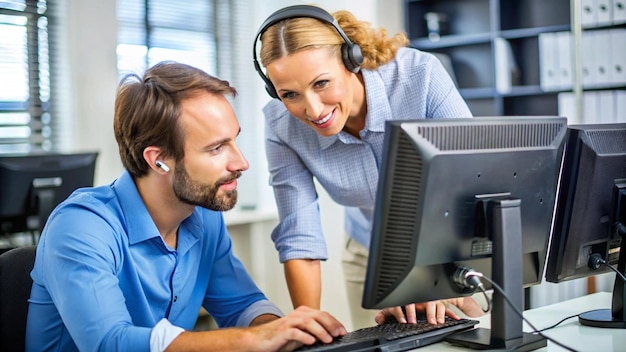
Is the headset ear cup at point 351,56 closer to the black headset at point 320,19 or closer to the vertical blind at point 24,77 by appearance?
the black headset at point 320,19

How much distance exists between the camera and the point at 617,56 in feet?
13.2

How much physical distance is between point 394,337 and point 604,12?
10.6 feet

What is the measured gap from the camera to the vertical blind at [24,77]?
12.8 ft

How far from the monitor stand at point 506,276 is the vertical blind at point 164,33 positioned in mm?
A: 3297

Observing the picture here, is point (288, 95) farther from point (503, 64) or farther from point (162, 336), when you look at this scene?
point (503, 64)

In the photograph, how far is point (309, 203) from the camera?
1.92 metres

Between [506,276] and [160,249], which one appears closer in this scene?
[506,276]

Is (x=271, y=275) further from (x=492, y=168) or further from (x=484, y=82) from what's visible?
(x=492, y=168)

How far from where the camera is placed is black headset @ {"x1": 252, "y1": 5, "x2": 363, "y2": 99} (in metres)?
1.66

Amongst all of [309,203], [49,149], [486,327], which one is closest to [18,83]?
[49,149]

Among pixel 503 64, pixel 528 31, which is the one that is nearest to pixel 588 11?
pixel 528 31

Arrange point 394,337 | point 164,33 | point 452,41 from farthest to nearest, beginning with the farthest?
point 452,41
point 164,33
point 394,337

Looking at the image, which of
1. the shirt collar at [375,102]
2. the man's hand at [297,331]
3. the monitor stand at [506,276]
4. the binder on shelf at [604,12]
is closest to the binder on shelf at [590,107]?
the binder on shelf at [604,12]

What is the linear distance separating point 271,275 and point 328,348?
3425 millimetres
